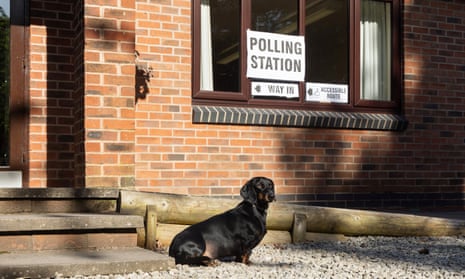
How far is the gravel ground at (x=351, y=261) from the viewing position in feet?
13.5

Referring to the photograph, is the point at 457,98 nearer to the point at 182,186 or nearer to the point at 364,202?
the point at 364,202

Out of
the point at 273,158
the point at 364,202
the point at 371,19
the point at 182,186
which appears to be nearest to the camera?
the point at 182,186

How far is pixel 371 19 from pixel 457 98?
1610 millimetres

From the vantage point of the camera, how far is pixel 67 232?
13.9 ft

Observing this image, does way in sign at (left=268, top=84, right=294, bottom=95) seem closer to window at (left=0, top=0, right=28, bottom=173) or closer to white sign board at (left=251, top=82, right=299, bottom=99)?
white sign board at (left=251, top=82, right=299, bottom=99)

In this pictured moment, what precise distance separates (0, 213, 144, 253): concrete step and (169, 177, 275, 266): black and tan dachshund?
0.39 metres

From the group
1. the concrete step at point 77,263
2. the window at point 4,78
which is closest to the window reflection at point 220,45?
the window at point 4,78

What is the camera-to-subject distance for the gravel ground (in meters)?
4.10

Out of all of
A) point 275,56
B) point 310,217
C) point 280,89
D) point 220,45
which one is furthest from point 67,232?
point 275,56

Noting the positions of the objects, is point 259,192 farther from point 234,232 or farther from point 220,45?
point 220,45

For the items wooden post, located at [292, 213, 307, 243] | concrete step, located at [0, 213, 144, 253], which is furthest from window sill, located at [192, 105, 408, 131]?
concrete step, located at [0, 213, 144, 253]

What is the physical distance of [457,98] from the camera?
7.93 meters

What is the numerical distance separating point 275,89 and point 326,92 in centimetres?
75

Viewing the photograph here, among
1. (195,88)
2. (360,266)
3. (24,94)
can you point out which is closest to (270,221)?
(360,266)
